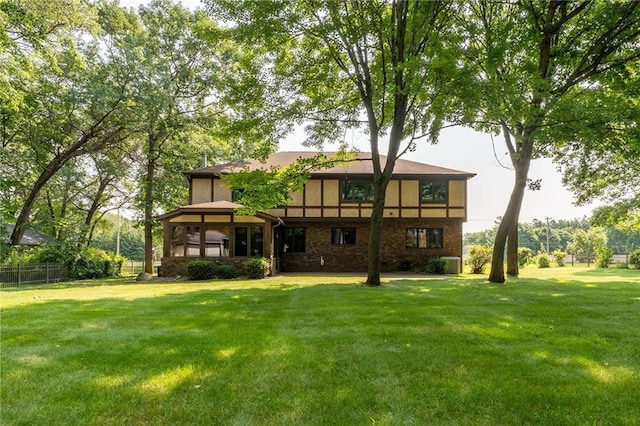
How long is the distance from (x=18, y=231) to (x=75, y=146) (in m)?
5.64

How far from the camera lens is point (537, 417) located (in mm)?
3268

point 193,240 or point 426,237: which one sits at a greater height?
point 426,237

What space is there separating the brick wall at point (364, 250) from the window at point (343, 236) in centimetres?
20

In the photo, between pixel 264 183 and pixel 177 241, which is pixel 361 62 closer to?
pixel 264 183

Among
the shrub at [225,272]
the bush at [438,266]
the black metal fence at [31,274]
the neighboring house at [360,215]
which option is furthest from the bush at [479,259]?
the black metal fence at [31,274]

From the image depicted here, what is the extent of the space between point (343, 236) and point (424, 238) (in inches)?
185

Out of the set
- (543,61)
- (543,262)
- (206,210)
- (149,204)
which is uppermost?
(543,61)

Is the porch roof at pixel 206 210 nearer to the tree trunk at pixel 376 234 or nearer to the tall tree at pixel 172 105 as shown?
the tall tree at pixel 172 105

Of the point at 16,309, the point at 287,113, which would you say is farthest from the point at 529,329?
the point at 287,113

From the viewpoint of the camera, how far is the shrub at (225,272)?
17.9 m

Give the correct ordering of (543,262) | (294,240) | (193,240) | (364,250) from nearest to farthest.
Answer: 1. (193,240)
2. (364,250)
3. (294,240)
4. (543,262)

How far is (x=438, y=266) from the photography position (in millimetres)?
20844

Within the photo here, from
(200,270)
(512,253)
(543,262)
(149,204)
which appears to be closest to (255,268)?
(200,270)

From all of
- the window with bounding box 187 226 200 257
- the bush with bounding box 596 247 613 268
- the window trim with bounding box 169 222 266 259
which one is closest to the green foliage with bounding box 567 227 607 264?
the bush with bounding box 596 247 613 268
